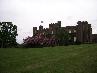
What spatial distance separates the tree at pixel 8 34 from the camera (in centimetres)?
6826

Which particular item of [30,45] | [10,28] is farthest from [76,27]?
[30,45]

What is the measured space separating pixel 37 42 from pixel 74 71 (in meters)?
34.4

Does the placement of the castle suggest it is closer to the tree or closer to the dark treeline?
the dark treeline

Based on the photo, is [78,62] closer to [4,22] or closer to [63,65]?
[63,65]

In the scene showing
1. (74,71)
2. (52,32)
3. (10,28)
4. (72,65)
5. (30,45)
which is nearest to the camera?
(74,71)

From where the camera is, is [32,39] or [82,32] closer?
[32,39]

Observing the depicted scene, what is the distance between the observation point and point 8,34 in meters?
71.4

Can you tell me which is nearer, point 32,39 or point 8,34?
point 32,39

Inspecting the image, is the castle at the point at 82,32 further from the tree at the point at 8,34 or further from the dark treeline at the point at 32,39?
the tree at the point at 8,34

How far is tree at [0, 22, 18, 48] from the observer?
6826cm

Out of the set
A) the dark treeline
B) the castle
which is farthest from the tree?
the castle

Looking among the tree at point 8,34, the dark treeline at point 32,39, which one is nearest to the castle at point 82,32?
the dark treeline at point 32,39

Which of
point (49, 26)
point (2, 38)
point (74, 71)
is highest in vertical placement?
point (49, 26)

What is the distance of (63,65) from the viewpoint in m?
20.7
